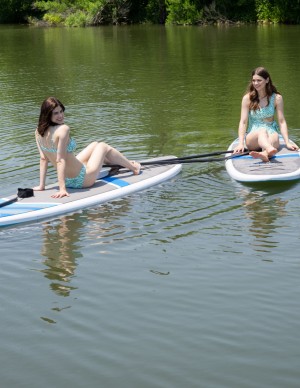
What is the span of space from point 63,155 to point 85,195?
531 millimetres

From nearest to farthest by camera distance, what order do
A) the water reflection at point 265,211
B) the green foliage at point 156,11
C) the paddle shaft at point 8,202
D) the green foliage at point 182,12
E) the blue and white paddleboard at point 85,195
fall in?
the water reflection at point 265,211
the blue and white paddleboard at point 85,195
the paddle shaft at point 8,202
the green foliage at point 182,12
the green foliage at point 156,11

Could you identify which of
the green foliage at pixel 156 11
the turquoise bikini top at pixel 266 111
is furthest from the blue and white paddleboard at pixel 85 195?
the green foliage at pixel 156 11

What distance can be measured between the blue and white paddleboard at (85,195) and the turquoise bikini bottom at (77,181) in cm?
7

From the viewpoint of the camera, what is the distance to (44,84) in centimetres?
2052

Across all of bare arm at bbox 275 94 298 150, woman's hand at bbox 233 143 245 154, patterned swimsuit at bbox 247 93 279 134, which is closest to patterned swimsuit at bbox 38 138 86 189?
woman's hand at bbox 233 143 245 154

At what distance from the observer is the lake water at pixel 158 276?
548 cm

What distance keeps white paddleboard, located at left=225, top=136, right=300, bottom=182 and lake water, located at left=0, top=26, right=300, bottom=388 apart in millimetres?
144

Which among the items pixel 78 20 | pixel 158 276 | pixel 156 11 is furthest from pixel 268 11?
pixel 158 276

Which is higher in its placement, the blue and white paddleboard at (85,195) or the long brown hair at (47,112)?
the long brown hair at (47,112)

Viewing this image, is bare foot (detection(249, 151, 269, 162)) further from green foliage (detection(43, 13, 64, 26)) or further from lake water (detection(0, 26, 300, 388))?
green foliage (detection(43, 13, 64, 26))

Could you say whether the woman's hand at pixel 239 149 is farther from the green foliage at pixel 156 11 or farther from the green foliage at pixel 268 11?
the green foliage at pixel 156 11

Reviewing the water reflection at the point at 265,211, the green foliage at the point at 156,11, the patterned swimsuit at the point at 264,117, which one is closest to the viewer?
the water reflection at the point at 265,211

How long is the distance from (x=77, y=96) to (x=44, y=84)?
2.89 metres

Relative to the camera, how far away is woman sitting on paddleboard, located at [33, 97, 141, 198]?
8812 millimetres
